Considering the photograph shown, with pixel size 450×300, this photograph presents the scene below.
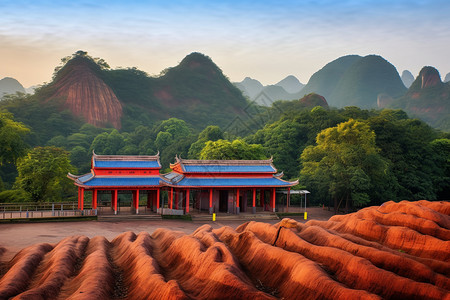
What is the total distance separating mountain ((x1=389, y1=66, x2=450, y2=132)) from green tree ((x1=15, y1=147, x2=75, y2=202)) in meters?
104

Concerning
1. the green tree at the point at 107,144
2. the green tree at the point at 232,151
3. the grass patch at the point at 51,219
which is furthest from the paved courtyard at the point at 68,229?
the green tree at the point at 107,144


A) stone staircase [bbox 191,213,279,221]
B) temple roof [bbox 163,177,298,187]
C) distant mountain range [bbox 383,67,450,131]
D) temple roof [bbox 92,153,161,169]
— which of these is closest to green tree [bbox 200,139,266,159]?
temple roof [bbox 163,177,298,187]

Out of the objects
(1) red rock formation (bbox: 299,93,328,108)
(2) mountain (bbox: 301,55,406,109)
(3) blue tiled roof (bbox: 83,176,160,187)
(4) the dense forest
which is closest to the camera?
(3) blue tiled roof (bbox: 83,176,160,187)

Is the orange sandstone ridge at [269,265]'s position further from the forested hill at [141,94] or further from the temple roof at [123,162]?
the forested hill at [141,94]

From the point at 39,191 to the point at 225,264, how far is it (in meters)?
27.6

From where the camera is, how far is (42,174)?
3441 centimetres

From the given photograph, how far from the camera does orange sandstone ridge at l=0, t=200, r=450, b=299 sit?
10625mm

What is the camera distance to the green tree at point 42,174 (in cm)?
3434

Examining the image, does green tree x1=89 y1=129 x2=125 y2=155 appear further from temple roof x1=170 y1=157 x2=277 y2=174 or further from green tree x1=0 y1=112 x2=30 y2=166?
temple roof x1=170 y1=157 x2=277 y2=174

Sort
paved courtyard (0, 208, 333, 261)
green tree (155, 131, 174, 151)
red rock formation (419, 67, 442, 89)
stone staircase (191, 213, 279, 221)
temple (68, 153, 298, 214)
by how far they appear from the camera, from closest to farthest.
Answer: paved courtyard (0, 208, 333, 261) < temple (68, 153, 298, 214) < stone staircase (191, 213, 279, 221) < green tree (155, 131, 174, 151) < red rock formation (419, 67, 442, 89)

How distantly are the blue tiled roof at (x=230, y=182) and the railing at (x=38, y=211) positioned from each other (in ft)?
25.4

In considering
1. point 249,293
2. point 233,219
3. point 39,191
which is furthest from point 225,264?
point 39,191

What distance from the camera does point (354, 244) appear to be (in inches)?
527

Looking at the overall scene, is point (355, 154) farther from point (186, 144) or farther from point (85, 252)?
point (186, 144)
